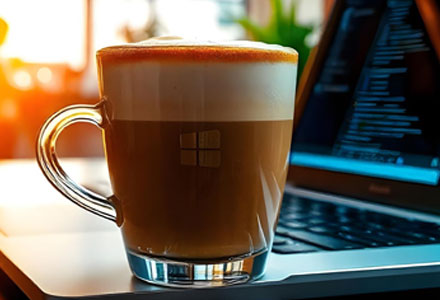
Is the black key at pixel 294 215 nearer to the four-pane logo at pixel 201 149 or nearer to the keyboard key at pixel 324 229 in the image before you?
the keyboard key at pixel 324 229

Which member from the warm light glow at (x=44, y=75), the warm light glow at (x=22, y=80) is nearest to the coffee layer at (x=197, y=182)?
the warm light glow at (x=22, y=80)

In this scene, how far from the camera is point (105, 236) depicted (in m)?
0.50

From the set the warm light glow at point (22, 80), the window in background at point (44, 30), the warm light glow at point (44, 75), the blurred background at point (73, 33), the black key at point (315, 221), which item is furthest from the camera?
the window in background at point (44, 30)

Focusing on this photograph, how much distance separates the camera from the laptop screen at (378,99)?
26.0 inches

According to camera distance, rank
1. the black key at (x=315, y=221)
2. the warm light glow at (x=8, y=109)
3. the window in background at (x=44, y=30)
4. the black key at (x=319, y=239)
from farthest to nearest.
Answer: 1. the window in background at (x=44, y=30)
2. the warm light glow at (x=8, y=109)
3. the black key at (x=315, y=221)
4. the black key at (x=319, y=239)

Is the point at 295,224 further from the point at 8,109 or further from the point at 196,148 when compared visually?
the point at 8,109

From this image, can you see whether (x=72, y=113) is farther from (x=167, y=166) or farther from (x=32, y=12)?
(x=32, y=12)

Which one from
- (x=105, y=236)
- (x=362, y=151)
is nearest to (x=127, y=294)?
(x=105, y=236)

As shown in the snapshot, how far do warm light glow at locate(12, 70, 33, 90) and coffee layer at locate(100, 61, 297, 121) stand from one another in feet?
9.56

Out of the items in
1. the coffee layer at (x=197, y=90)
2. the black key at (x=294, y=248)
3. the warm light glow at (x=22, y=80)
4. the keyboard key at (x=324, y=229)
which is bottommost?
the warm light glow at (x=22, y=80)

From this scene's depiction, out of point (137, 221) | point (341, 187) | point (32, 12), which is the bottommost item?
point (32, 12)

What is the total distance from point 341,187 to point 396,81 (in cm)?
14

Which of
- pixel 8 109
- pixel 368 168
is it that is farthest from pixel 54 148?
pixel 8 109

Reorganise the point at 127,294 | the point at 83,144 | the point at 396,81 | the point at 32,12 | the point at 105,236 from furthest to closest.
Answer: the point at 32,12
the point at 83,144
the point at 396,81
the point at 105,236
the point at 127,294
